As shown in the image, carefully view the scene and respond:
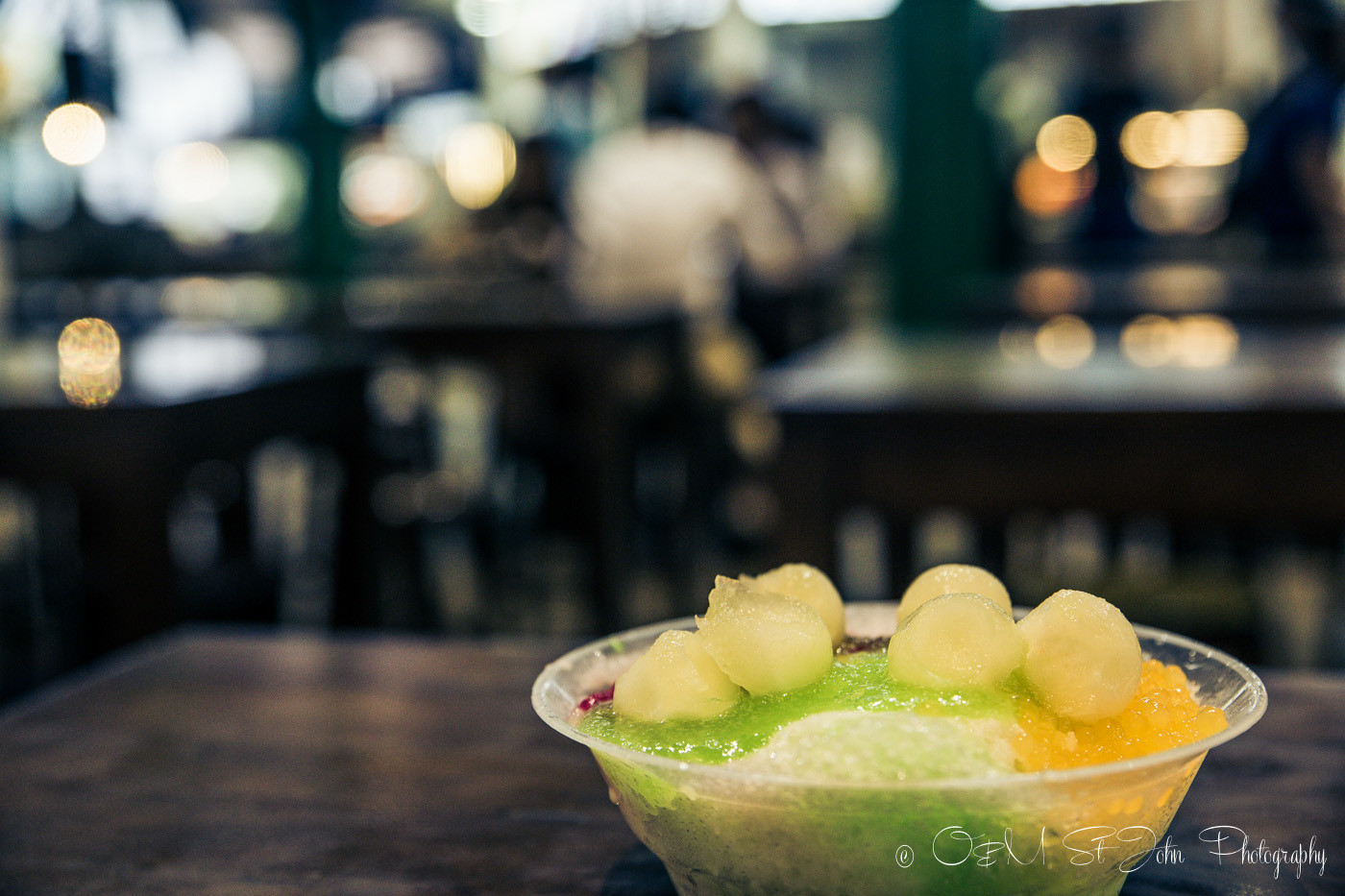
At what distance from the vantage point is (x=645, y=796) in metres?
0.51

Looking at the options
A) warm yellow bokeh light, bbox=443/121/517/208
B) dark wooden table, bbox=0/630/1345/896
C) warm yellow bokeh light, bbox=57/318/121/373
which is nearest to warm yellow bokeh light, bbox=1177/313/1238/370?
dark wooden table, bbox=0/630/1345/896

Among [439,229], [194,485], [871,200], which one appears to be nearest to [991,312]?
[871,200]

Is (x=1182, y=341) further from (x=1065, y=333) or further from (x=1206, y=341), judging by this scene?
(x=1065, y=333)

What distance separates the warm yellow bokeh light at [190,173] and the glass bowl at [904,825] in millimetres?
7448

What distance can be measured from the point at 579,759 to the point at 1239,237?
466 cm

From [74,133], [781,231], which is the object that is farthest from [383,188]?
[781,231]

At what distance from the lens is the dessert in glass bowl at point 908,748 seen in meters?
0.45

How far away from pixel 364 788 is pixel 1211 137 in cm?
495

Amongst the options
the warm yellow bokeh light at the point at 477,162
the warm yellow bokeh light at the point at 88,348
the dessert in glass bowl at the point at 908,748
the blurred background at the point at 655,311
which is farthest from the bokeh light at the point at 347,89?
the dessert in glass bowl at the point at 908,748

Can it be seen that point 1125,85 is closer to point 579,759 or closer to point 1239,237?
point 1239,237

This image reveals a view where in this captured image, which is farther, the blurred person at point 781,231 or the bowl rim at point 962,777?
the blurred person at point 781,231

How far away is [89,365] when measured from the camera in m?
3.00

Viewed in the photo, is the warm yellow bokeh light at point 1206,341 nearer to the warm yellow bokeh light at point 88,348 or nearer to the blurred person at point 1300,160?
the blurred person at point 1300,160

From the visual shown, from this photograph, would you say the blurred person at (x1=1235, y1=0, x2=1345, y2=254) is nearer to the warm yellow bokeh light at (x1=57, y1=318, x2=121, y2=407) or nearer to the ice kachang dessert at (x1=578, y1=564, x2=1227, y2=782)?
the warm yellow bokeh light at (x1=57, y1=318, x2=121, y2=407)
